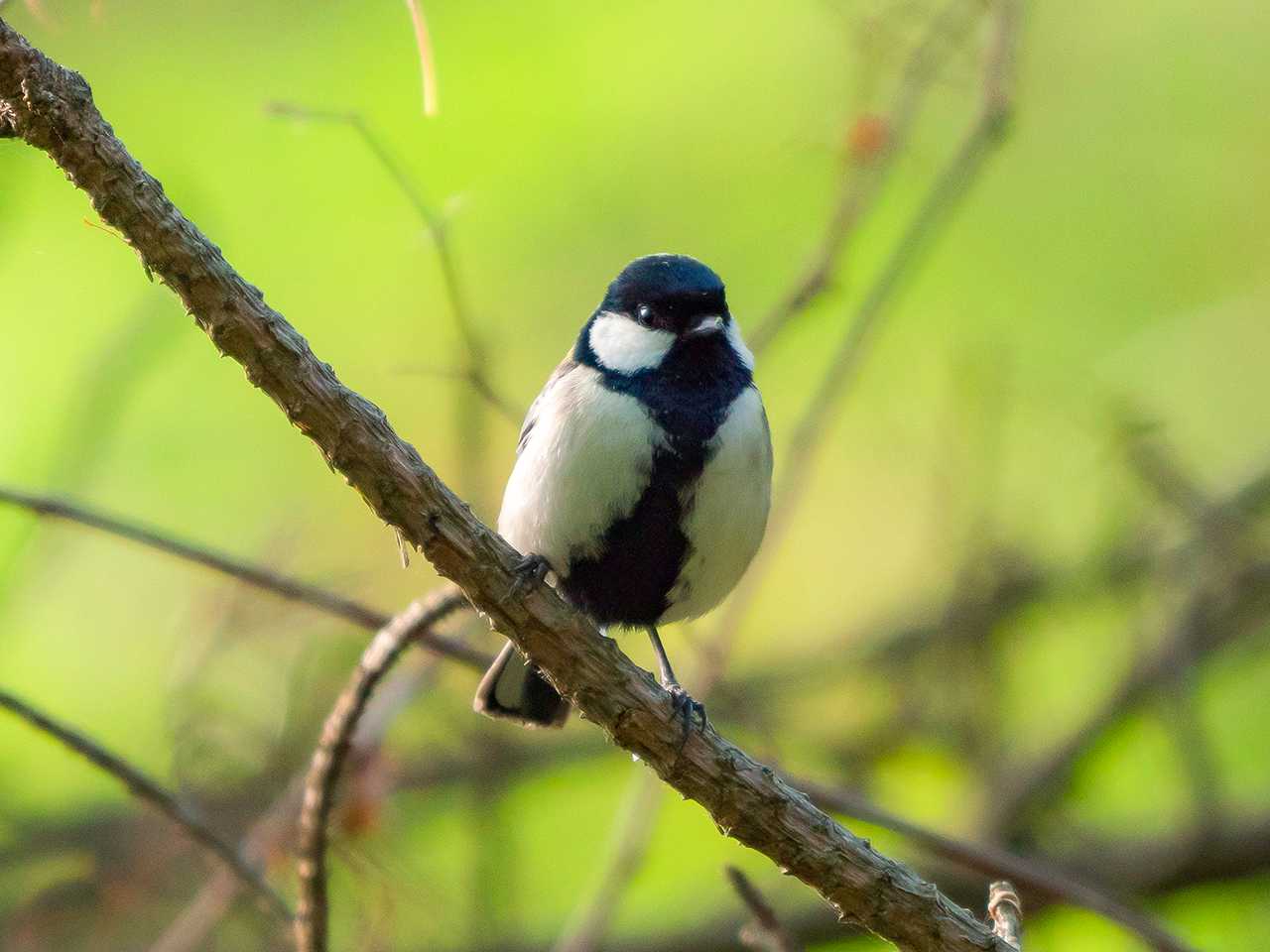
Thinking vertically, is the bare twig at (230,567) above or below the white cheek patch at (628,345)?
below

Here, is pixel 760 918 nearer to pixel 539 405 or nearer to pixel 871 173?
pixel 539 405

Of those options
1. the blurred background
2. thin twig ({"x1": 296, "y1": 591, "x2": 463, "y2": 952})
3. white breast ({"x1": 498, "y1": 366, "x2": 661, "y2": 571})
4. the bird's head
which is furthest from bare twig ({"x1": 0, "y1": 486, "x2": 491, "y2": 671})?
the bird's head

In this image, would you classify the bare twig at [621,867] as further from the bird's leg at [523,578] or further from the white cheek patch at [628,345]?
the bird's leg at [523,578]

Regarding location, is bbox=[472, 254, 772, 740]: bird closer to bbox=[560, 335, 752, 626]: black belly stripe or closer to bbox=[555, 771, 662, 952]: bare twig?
bbox=[560, 335, 752, 626]: black belly stripe

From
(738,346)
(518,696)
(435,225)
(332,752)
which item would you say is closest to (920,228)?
(738,346)

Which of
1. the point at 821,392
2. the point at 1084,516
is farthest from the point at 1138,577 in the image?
the point at 821,392

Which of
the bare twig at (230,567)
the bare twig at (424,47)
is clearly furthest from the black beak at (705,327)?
the bare twig at (424,47)
